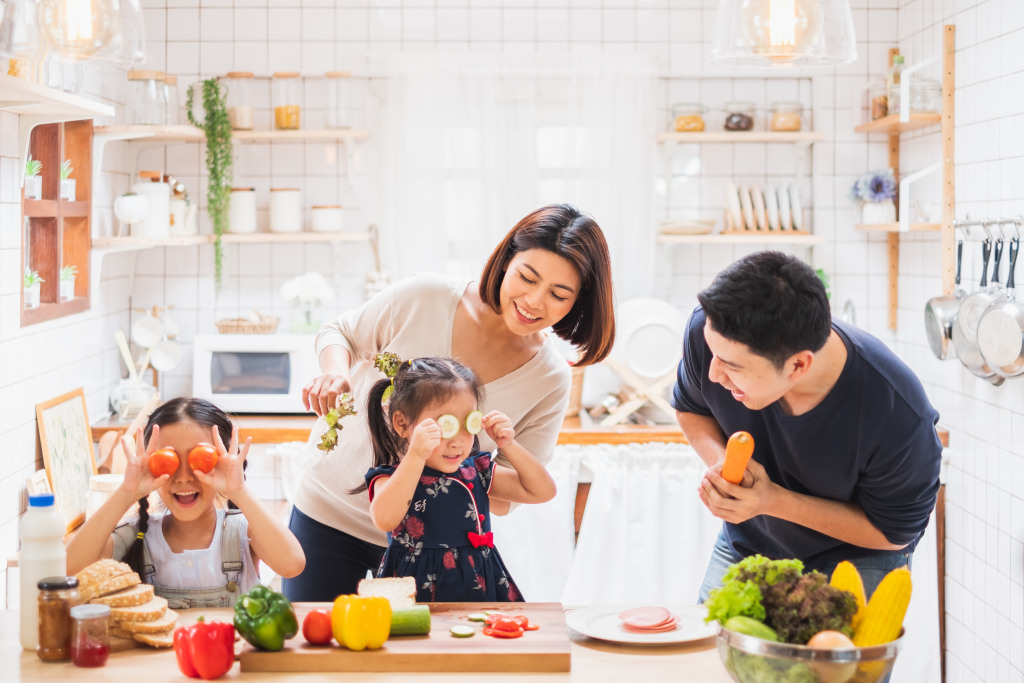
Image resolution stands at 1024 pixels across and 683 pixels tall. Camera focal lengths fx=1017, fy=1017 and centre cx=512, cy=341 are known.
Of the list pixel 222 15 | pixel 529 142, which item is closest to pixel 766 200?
pixel 529 142

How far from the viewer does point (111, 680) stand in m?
1.40

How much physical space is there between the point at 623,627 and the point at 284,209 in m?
2.68

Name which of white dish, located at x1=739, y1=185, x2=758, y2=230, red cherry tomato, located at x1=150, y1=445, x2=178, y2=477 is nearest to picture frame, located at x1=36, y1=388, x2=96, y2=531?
red cherry tomato, located at x1=150, y1=445, x2=178, y2=477

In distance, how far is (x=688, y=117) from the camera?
3.87 meters

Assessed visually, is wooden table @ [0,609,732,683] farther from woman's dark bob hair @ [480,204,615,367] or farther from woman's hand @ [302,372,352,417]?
woman's dark bob hair @ [480,204,615,367]

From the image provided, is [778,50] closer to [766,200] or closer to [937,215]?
[937,215]

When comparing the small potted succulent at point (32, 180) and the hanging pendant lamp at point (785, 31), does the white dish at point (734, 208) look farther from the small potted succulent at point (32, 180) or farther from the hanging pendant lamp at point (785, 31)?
the small potted succulent at point (32, 180)

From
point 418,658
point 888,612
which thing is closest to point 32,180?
point 418,658

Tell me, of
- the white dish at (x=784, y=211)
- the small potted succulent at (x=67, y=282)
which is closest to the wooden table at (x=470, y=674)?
the small potted succulent at (x=67, y=282)

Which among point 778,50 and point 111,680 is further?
point 778,50

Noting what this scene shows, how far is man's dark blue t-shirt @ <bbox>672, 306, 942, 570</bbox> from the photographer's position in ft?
5.53

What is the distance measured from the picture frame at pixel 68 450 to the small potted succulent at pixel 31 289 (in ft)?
0.99

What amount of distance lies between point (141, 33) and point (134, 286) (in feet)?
7.54

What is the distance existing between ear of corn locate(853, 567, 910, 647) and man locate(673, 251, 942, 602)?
1.22 feet
